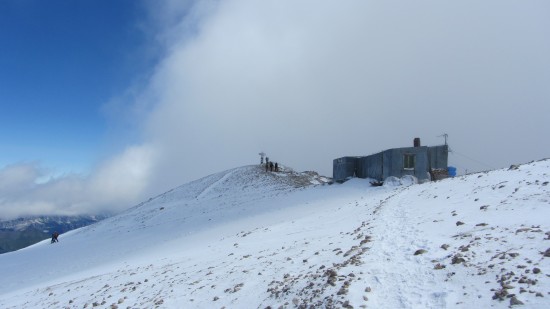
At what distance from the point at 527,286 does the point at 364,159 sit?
41.0 metres

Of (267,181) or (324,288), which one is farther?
(267,181)

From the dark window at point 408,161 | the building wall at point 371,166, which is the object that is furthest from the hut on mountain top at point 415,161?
the building wall at point 371,166

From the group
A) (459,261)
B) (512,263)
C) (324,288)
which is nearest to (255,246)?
(324,288)

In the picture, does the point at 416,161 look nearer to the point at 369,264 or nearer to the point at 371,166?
the point at 371,166

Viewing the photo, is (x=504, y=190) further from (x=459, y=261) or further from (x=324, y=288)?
(x=324, y=288)

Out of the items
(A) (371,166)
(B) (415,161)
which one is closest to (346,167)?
(A) (371,166)

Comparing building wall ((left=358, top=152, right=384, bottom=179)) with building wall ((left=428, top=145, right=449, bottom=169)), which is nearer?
building wall ((left=428, top=145, right=449, bottom=169))

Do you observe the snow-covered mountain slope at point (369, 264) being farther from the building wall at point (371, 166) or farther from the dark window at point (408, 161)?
the dark window at point (408, 161)

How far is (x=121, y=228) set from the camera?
159 feet

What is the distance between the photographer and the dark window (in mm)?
40906

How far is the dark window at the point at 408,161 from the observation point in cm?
4091

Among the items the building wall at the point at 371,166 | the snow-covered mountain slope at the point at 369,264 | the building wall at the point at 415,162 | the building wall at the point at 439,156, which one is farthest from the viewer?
the building wall at the point at 371,166

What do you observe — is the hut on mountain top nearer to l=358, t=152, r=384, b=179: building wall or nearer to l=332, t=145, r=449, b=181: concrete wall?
l=332, t=145, r=449, b=181: concrete wall

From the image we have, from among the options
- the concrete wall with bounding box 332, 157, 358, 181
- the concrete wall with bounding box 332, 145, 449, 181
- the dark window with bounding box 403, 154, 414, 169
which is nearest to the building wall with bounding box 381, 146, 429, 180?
the concrete wall with bounding box 332, 145, 449, 181
